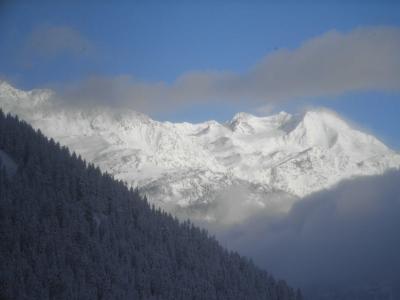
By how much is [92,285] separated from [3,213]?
3013 centimetres

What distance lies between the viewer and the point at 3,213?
19625 centimetres

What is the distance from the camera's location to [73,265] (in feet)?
652

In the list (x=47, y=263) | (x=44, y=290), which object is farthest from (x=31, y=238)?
(x=44, y=290)

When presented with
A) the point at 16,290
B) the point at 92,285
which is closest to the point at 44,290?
the point at 16,290

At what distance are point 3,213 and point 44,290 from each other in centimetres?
3157

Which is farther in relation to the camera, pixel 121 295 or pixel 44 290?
pixel 121 295

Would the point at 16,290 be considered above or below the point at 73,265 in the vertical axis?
below

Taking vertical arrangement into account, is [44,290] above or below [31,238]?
below

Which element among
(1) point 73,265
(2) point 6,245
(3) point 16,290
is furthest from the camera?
(1) point 73,265

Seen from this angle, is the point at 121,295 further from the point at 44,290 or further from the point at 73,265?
the point at 44,290

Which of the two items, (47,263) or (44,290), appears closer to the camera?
(44,290)

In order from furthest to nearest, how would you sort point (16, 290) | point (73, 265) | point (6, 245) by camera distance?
point (73, 265)
point (6, 245)
point (16, 290)

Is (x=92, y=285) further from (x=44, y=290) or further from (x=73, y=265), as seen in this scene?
(x=44, y=290)

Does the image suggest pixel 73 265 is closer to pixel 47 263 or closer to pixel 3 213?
pixel 47 263
